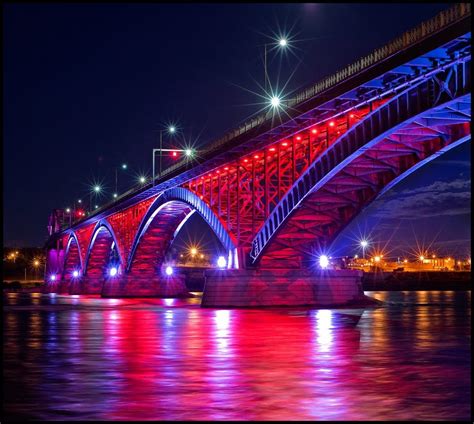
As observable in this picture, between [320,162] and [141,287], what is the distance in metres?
65.0

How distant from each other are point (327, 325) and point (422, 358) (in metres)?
15.1

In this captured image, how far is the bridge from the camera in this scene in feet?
123

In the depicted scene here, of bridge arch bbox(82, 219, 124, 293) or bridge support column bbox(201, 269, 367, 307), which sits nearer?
bridge support column bbox(201, 269, 367, 307)

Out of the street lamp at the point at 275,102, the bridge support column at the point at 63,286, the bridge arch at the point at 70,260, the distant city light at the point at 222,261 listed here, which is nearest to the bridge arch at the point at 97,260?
the bridge support column at the point at 63,286

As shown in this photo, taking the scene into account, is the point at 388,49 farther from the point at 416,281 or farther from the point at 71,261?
the point at 71,261

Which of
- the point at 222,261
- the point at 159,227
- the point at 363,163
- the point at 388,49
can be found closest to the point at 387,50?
the point at 388,49

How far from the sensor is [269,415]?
14016 mm

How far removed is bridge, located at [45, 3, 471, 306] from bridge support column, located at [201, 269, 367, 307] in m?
0.08

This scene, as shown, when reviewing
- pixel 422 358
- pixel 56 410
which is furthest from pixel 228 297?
pixel 56 410

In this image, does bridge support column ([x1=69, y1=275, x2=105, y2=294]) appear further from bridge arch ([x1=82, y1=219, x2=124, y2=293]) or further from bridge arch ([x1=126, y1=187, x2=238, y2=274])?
bridge arch ([x1=126, y1=187, x2=238, y2=274])

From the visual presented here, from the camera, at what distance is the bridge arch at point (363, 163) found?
1494 inches

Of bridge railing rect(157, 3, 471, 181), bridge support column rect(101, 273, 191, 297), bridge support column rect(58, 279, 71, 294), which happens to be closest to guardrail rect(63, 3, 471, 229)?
bridge railing rect(157, 3, 471, 181)

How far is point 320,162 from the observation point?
160ft

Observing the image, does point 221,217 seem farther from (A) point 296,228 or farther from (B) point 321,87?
(B) point 321,87
